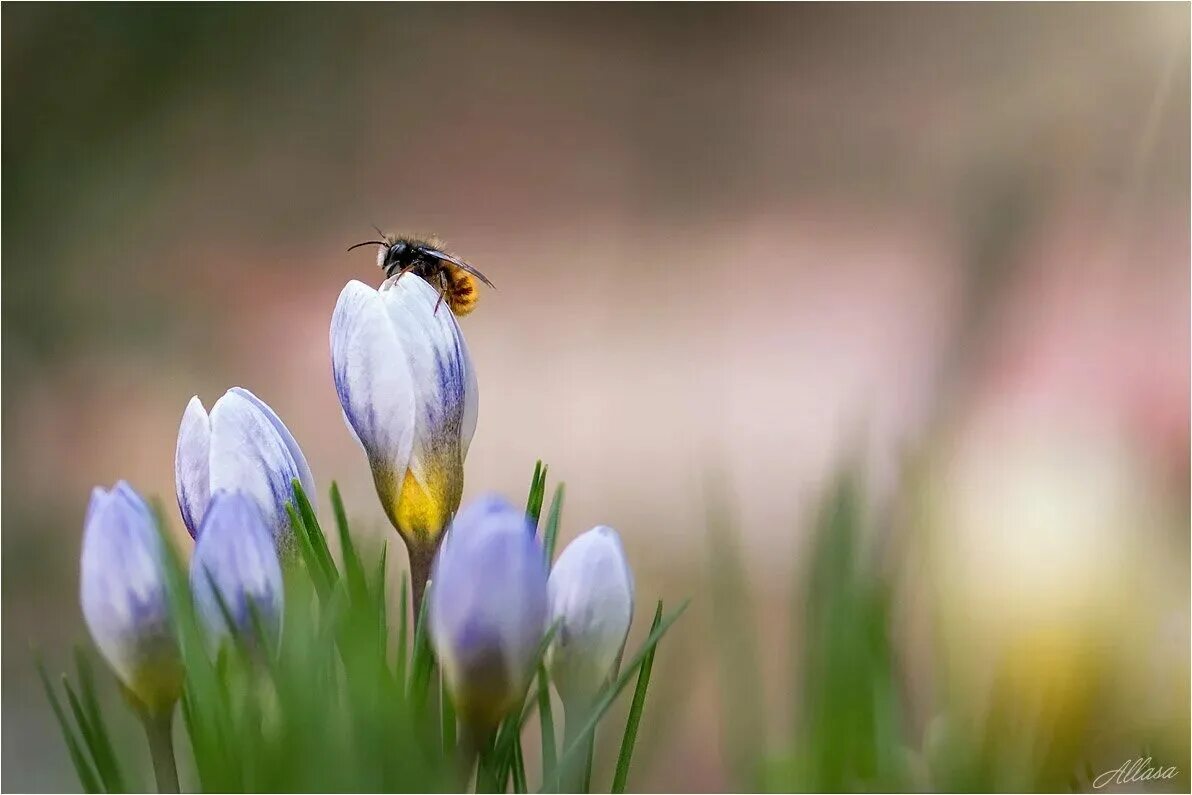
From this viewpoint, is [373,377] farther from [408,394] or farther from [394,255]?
[394,255]

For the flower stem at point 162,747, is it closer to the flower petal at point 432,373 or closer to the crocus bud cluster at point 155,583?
the crocus bud cluster at point 155,583

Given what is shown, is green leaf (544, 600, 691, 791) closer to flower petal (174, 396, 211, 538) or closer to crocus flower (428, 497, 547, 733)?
crocus flower (428, 497, 547, 733)

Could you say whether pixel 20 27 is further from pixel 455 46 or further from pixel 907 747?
pixel 907 747

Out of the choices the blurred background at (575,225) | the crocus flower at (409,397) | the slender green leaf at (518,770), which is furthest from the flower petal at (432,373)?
the blurred background at (575,225)

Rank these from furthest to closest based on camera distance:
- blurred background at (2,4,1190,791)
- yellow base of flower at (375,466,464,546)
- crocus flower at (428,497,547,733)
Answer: blurred background at (2,4,1190,791) → yellow base of flower at (375,466,464,546) → crocus flower at (428,497,547,733)

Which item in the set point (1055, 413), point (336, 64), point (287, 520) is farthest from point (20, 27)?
point (1055, 413)

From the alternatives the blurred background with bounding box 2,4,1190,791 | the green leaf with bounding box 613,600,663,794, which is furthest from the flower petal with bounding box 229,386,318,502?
the blurred background with bounding box 2,4,1190,791

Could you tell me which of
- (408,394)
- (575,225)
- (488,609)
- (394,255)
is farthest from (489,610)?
(575,225)
